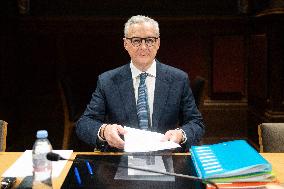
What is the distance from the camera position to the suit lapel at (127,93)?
7.75ft

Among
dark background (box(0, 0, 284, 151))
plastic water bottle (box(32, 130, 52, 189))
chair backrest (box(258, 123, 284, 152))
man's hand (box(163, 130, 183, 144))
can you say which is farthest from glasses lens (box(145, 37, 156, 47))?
dark background (box(0, 0, 284, 151))

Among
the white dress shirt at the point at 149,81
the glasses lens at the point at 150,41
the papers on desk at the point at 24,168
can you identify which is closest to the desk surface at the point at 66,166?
the papers on desk at the point at 24,168

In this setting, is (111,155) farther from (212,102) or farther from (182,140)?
(212,102)

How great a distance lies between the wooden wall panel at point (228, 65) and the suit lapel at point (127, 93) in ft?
9.62

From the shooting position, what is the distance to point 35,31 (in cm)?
532

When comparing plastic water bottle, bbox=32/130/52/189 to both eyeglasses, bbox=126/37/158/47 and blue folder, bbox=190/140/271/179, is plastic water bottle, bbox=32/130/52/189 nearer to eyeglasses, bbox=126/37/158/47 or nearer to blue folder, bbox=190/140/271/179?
blue folder, bbox=190/140/271/179

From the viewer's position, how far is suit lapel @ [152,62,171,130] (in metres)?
2.38

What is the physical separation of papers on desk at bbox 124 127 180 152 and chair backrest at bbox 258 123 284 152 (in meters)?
0.58

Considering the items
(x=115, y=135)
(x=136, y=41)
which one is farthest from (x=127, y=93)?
(x=115, y=135)

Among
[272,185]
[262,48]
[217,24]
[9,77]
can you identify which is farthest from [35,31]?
[272,185]

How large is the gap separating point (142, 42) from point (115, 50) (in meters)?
3.07

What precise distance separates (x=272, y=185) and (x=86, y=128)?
3.50ft

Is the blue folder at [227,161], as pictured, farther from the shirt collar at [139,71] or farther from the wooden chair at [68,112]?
the wooden chair at [68,112]

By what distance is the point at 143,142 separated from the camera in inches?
69.3
